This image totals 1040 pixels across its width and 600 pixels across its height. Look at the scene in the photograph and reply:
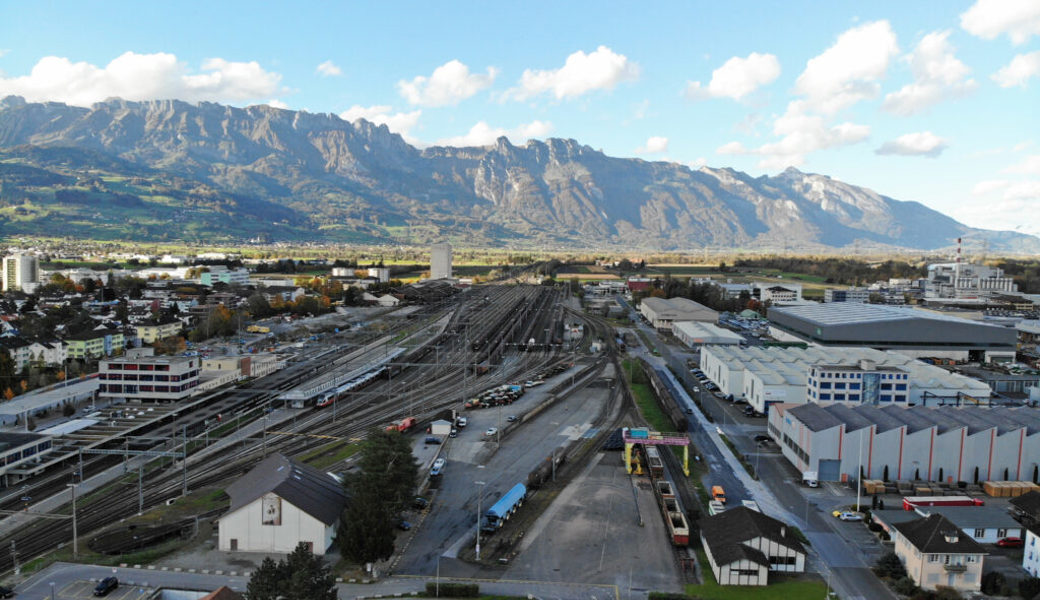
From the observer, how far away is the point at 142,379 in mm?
38594

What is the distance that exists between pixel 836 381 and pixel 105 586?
34359 millimetres

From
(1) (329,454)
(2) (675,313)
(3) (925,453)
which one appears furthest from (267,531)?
(2) (675,313)

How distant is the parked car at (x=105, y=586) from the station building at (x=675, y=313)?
62.3m

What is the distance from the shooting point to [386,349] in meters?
59.0

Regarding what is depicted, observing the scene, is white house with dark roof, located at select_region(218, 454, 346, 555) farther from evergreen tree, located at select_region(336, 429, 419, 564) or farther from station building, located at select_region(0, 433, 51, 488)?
station building, located at select_region(0, 433, 51, 488)

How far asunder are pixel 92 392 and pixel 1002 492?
4547 centimetres

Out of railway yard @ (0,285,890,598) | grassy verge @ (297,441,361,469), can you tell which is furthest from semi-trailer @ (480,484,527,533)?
grassy verge @ (297,441,361,469)

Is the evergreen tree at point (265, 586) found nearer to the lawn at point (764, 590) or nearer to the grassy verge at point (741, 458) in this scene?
the lawn at point (764, 590)

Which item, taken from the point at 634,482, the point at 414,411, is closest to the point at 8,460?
the point at 414,411

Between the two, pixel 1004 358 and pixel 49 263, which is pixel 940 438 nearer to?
pixel 1004 358

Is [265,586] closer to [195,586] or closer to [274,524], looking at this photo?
[195,586]

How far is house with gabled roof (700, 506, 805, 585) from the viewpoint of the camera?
19.2 metres

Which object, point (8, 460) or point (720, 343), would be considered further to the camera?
point (720, 343)

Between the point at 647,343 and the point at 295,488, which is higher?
the point at 295,488
